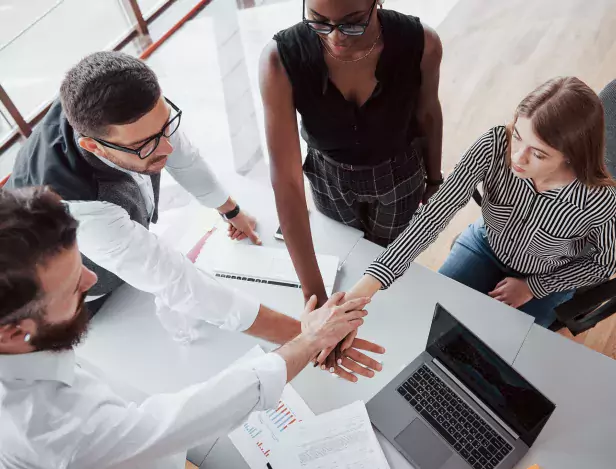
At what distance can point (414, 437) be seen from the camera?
1.26 metres

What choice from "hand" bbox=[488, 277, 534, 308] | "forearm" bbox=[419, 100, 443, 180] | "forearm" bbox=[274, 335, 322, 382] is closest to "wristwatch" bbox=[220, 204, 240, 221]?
"forearm" bbox=[274, 335, 322, 382]

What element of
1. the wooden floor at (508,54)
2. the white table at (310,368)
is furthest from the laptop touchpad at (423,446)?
the wooden floor at (508,54)

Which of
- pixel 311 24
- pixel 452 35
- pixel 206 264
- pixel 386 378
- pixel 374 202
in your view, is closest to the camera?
pixel 311 24

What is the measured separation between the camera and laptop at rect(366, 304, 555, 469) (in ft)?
3.79

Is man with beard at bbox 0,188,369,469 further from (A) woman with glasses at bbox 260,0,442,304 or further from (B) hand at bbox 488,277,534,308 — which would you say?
(B) hand at bbox 488,277,534,308

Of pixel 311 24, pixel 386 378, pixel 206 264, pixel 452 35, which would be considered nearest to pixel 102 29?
pixel 452 35

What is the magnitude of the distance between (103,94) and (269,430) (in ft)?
3.16

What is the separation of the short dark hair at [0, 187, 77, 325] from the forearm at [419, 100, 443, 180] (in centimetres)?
109

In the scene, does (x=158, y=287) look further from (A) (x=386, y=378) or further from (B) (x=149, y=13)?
(B) (x=149, y=13)

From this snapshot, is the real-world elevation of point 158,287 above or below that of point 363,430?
above

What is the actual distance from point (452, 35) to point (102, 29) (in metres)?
2.75

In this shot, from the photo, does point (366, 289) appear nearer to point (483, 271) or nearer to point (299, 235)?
point (299, 235)

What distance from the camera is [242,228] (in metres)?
1.68

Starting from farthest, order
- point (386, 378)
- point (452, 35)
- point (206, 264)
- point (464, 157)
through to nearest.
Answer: point (452, 35), point (206, 264), point (464, 157), point (386, 378)
